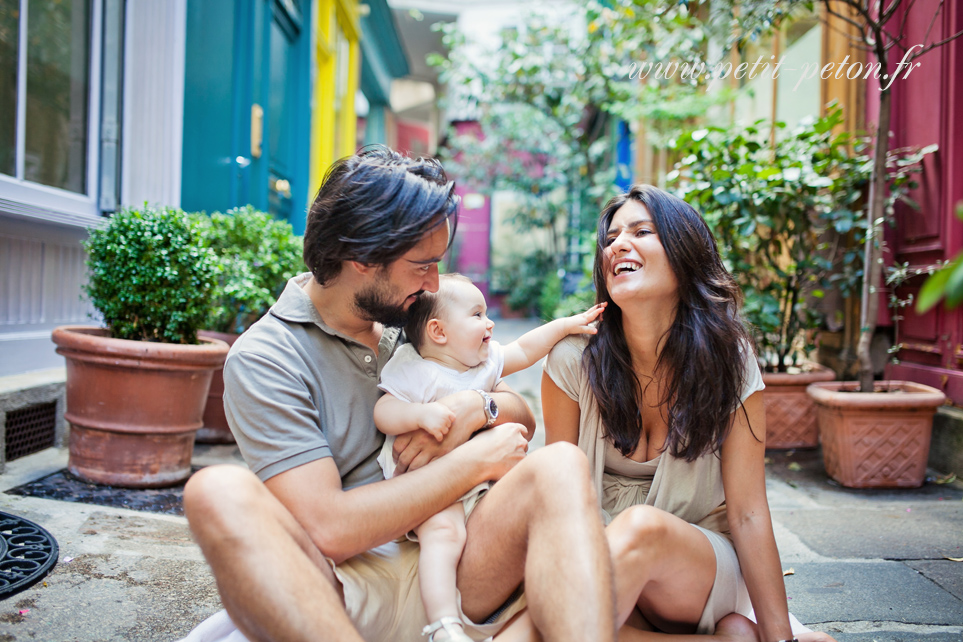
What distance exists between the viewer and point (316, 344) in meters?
1.75

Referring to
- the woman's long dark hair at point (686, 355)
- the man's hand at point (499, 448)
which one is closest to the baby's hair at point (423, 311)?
the man's hand at point (499, 448)

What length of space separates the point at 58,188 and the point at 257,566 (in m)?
3.10

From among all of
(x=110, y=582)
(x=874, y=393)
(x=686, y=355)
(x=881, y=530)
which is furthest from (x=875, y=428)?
(x=110, y=582)

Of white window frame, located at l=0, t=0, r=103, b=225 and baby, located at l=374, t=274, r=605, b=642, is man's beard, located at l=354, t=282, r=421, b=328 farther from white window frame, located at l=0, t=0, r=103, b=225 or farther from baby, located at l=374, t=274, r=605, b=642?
white window frame, located at l=0, t=0, r=103, b=225

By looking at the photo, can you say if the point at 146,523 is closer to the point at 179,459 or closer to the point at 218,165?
the point at 179,459

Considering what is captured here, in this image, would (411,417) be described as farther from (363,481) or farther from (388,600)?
(388,600)

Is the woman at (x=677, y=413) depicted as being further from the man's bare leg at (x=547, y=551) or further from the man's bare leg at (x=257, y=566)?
the man's bare leg at (x=257, y=566)

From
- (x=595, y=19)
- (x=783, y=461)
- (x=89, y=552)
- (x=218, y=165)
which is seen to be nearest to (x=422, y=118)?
(x=595, y=19)

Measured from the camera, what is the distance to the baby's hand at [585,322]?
2.01m

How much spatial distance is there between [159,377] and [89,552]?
84cm

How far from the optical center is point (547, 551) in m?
1.45

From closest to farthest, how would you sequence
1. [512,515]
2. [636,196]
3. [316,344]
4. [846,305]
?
[512,515]
[316,344]
[636,196]
[846,305]

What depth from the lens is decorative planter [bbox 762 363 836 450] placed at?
406 centimetres

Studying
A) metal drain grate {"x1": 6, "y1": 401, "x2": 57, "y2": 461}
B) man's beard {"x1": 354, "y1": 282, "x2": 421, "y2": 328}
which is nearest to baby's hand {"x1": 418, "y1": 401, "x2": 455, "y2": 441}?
man's beard {"x1": 354, "y1": 282, "x2": 421, "y2": 328}
